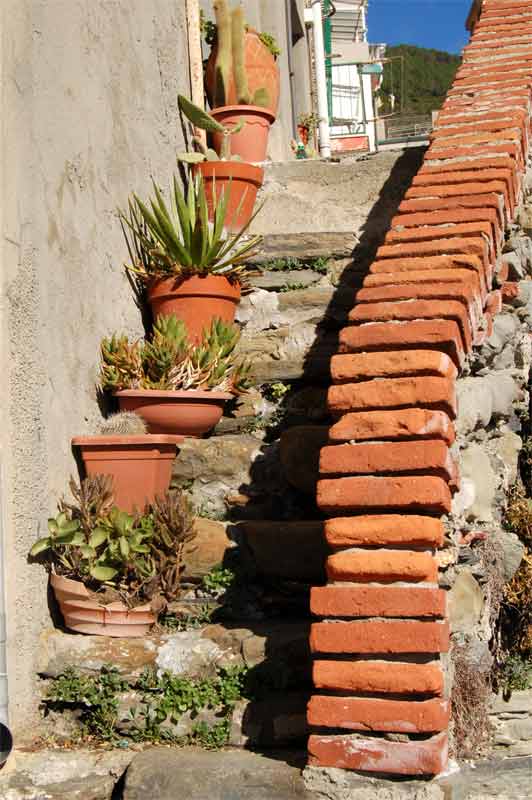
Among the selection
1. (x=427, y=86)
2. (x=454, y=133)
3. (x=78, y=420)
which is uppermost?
(x=427, y=86)

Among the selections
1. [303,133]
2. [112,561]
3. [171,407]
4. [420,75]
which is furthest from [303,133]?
[420,75]

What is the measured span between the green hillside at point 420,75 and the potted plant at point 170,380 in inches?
1011

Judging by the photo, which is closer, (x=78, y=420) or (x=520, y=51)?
(x=78, y=420)

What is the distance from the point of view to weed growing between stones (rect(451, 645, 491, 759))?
10.0 feet

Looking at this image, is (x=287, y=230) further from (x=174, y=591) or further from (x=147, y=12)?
(x=174, y=591)

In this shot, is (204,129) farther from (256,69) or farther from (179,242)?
(179,242)

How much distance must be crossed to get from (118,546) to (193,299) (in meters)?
1.51

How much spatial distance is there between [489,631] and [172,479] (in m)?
1.42

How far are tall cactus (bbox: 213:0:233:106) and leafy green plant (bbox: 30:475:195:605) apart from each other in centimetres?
337

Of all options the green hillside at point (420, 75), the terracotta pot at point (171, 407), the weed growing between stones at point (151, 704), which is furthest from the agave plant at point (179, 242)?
the green hillside at point (420, 75)

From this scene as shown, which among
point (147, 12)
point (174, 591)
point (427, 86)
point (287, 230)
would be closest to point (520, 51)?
point (287, 230)

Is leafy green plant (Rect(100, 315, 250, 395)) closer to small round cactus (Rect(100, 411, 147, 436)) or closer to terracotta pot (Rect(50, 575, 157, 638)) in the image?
small round cactus (Rect(100, 411, 147, 436))

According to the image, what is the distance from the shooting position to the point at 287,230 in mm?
5707

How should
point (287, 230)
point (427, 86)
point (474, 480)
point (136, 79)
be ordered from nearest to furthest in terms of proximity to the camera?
1. point (474, 480)
2. point (136, 79)
3. point (287, 230)
4. point (427, 86)
